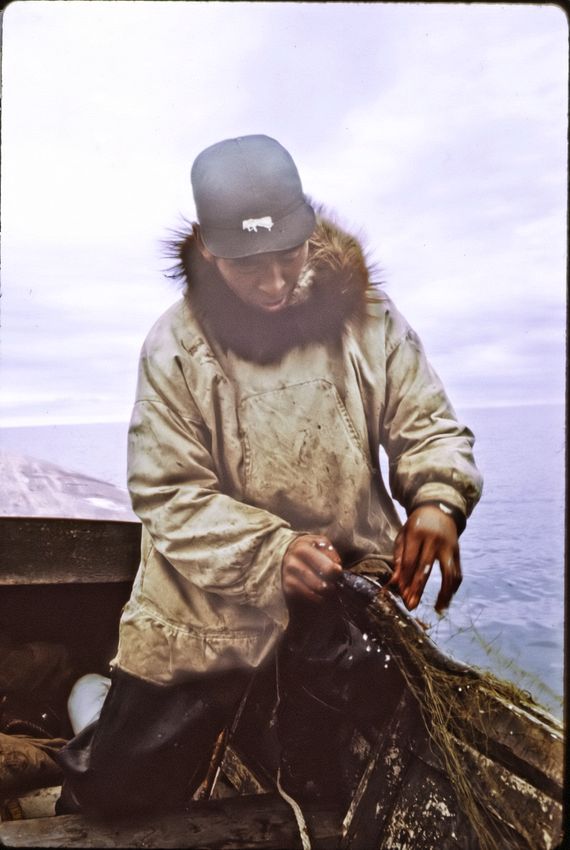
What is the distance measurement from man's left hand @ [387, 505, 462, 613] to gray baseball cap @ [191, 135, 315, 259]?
0.81m

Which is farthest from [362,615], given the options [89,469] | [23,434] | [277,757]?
[23,434]

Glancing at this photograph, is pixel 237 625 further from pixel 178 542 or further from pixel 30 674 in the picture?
pixel 30 674

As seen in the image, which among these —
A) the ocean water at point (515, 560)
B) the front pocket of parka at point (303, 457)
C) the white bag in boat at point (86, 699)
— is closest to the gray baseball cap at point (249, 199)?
the front pocket of parka at point (303, 457)

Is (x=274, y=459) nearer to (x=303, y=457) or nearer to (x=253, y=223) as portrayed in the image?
(x=303, y=457)

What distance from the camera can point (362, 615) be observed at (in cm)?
223

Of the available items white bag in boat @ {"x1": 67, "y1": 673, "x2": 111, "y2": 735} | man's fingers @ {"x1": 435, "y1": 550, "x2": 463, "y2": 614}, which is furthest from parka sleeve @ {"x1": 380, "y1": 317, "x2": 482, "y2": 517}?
white bag in boat @ {"x1": 67, "y1": 673, "x2": 111, "y2": 735}

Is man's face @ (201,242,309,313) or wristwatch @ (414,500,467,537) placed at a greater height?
man's face @ (201,242,309,313)

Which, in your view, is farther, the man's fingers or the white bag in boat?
→ the white bag in boat

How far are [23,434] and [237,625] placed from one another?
0.83m

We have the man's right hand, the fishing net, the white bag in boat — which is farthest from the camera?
the white bag in boat

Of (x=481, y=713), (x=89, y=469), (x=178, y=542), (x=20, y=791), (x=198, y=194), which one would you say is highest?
(x=198, y=194)

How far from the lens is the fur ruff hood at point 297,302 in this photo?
7.60 feet

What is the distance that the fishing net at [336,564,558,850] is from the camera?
205 centimetres

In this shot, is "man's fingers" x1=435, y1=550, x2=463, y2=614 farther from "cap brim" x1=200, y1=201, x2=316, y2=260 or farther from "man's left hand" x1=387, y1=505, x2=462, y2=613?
"cap brim" x1=200, y1=201, x2=316, y2=260
